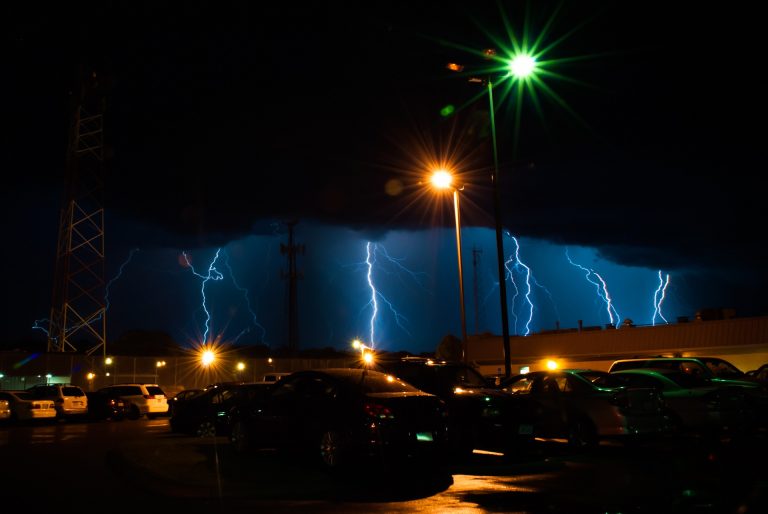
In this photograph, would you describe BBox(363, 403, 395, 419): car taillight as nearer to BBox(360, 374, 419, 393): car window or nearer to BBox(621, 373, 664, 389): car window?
BBox(360, 374, 419, 393): car window

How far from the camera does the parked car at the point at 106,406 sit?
2933cm

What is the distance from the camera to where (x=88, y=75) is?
42281mm

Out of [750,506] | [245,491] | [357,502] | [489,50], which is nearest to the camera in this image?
[750,506]

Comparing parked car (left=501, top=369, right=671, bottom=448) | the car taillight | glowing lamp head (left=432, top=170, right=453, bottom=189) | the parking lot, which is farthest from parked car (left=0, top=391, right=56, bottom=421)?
the car taillight

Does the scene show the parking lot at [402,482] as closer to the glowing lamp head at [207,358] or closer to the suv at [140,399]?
the suv at [140,399]

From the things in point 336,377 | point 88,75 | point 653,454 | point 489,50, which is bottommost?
point 653,454

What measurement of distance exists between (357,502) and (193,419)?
1197 cm

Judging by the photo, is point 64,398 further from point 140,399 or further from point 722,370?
point 722,370

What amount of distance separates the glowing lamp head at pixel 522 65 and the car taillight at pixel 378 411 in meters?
12.0

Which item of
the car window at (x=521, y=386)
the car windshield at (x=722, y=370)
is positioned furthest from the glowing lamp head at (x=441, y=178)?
the car windshield at (x=722, y=370)

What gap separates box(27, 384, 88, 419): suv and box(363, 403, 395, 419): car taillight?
70.0ft

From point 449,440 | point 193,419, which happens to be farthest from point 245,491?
point 193,419

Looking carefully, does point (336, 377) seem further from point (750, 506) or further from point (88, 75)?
point (88, 75)

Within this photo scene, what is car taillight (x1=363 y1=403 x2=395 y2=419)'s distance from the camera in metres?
10.3
